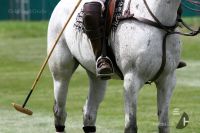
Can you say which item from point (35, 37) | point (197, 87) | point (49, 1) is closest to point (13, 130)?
point (197, 87)

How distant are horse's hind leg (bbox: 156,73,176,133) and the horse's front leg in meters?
0.36

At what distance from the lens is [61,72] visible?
10711mm

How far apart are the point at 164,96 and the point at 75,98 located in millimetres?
8680

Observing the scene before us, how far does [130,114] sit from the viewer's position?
906cm

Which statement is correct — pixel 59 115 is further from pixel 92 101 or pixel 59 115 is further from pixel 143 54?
pixel 143 54

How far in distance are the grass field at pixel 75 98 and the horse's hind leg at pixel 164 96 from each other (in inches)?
135

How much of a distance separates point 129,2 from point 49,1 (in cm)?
3615

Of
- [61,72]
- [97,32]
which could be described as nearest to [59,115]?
[61,72]

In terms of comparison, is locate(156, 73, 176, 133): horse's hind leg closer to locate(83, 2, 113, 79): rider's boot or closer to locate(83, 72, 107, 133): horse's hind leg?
locate(83, 2, 113, 79): rider's boot

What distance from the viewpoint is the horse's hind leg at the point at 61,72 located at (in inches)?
417

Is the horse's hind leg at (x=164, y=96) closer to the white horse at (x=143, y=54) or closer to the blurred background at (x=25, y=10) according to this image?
the white horse at (x=143, y=54)

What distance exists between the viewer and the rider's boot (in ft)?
30.4

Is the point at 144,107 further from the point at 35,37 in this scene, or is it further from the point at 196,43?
the point at 35,37

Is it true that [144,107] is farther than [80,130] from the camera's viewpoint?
Yes
